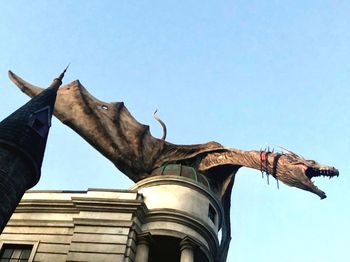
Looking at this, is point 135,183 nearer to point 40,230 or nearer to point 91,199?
point 91,199

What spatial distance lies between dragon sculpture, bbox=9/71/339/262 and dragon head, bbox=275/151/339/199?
9 centimetres

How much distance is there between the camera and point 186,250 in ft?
73.6

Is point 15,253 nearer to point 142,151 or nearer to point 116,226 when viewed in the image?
point 116,226

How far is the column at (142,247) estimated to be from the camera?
71.9ft

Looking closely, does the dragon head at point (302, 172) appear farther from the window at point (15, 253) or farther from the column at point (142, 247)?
the window at point (15, 253)

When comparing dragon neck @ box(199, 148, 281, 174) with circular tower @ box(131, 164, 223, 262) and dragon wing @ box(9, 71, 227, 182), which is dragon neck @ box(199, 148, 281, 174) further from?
circular tower @ box(131, 164, 223, 262)

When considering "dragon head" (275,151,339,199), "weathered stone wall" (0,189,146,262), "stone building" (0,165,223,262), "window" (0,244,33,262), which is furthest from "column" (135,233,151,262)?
"dragon head" (275,151,339,199)

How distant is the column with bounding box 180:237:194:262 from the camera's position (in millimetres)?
22172

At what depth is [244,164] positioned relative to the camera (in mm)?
28516

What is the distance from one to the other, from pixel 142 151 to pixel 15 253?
10136 millimetres

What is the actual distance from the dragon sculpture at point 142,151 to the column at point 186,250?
573 cm

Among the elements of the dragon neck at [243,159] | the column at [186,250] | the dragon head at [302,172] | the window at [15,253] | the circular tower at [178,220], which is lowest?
the window at [15,253]

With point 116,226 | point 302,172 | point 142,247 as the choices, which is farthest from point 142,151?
point 302,172

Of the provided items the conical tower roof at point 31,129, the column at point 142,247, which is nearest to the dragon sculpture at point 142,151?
the conical tower roof at point 31,129
